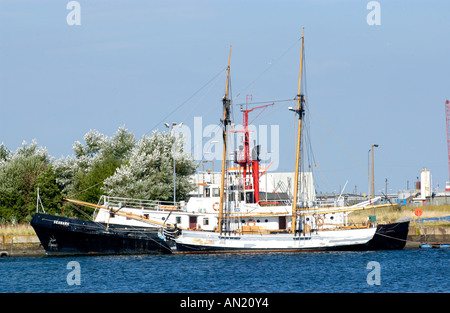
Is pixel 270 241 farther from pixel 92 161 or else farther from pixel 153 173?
pixel 92 161

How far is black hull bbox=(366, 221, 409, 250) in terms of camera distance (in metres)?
62.1

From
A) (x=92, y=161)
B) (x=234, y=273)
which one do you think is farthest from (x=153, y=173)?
(x=234, y=273)

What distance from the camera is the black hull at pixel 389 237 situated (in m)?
62.1

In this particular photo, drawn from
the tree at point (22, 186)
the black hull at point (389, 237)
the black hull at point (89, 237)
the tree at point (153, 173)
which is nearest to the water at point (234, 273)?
the black hull at point (89, 237)

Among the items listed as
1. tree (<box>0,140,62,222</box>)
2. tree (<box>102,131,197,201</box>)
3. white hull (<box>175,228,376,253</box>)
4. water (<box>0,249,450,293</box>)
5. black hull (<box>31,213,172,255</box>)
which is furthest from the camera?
tree (<box>0,140,62,222</box>)

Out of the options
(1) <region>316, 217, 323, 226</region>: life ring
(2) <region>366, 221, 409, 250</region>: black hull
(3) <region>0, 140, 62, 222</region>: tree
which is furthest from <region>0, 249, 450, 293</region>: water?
(3) <region>0, 140, 62, 222</region>: tree

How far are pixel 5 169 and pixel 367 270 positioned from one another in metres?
50.2

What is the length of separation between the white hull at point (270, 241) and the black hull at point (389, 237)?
115cm

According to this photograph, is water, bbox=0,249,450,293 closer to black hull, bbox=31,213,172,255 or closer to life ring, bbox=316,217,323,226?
black hull, bbox=31,213,172,255

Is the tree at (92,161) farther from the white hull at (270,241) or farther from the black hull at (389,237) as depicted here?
the black hull at (389,237)

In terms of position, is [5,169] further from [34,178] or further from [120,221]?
[120,221]

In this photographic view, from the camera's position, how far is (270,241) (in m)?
61.2

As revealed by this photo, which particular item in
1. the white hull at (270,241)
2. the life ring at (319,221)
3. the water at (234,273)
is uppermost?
the life ring at (319,221)

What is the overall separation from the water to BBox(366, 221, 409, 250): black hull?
1487 millimetres
